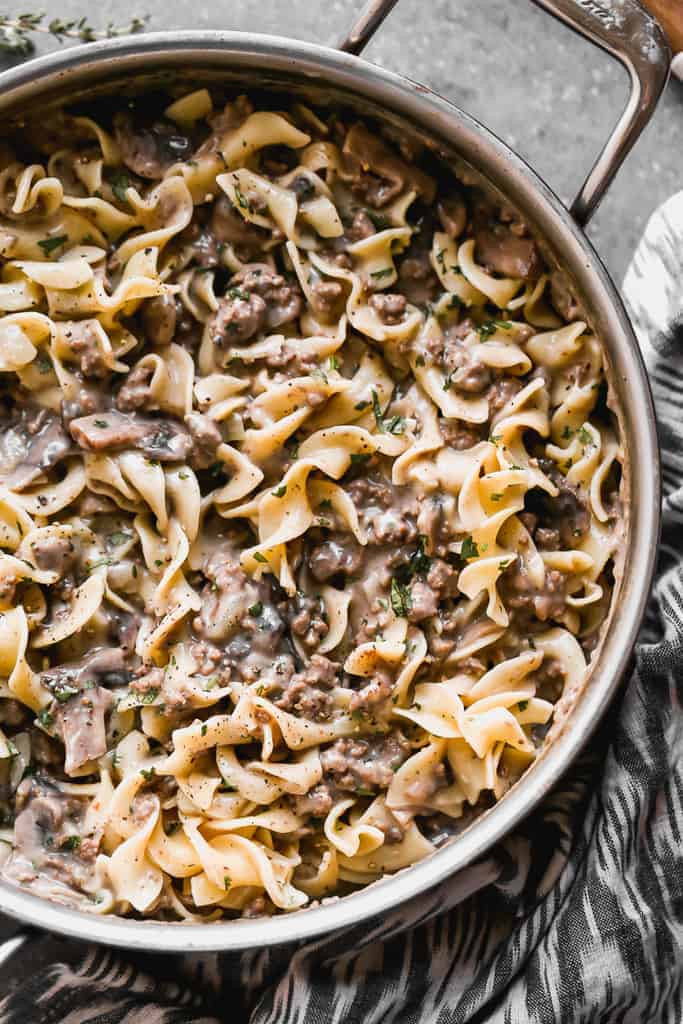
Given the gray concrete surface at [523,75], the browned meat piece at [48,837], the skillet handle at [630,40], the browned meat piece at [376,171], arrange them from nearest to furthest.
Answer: the skillet handle at [630,40]
the browned meat piece at [48,837]
the browned meat piece at [376,171]
the gray concrete surface at [523,75]

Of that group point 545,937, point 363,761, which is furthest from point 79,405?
point 545,937

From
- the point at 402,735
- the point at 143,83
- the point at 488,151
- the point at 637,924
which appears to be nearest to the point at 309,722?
the point at 402,735

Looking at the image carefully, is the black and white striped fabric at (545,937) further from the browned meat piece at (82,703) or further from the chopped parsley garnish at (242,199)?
the chopped parsley garnish at (242,199)

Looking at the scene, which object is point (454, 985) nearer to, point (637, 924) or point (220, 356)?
point (637, 924)

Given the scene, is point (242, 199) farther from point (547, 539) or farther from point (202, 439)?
point (547, 539)

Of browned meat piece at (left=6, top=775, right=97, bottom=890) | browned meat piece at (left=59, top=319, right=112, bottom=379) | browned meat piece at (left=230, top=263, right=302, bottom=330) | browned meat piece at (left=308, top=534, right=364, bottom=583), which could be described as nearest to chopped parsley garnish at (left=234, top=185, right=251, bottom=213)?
browned meat piece at (left=230, top=263, right=302, bottom=330)

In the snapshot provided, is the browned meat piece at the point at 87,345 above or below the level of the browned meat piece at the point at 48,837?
above

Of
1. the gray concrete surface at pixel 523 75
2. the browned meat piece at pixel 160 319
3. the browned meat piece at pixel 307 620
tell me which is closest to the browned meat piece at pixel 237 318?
the browned meat piece at pixel 160 319
